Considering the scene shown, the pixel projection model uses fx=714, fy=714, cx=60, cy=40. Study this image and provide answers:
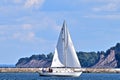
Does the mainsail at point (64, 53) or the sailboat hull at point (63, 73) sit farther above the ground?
the mainsail at point (64, 53)

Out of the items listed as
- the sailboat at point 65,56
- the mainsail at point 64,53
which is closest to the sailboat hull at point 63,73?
the sailboat at point 65,56

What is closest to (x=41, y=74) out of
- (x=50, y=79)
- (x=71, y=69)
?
(x=71, y=69)

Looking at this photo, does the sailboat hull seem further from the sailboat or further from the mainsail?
the mainsail

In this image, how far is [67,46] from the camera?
174375mm

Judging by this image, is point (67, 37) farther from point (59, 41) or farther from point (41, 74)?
point (41, 74)

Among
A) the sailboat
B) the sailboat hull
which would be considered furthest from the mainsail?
the sailboat hull

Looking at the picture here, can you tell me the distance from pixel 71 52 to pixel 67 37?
4.03 metres

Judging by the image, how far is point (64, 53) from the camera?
566ft

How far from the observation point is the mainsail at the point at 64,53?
172 m

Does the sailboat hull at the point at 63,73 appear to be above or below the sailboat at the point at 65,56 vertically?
below

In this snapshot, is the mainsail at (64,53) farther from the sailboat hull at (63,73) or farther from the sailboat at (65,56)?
the sailboat hull at (63,73)

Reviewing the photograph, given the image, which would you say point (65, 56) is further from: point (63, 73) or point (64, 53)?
point (63, 73)

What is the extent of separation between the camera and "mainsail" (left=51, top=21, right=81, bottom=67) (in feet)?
566

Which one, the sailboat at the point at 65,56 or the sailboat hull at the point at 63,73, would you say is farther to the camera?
the sailboat hull at the point at 63,73
